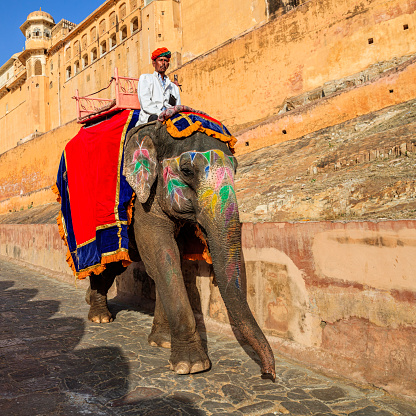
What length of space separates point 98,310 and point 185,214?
260 centimetres

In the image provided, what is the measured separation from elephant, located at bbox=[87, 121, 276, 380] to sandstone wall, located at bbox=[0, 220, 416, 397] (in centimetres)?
68

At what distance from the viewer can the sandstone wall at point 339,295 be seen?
2.99 meters

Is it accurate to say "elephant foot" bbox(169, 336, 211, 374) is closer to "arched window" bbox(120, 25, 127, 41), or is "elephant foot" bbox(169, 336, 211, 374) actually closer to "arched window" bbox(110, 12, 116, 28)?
"arched window" bbox(120, 25, 127, 41)

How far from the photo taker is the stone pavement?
288cm

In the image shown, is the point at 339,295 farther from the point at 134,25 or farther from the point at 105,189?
the point at 134,25

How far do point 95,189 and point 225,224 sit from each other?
2009 mm

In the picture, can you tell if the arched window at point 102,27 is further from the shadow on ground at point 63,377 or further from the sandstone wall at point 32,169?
the shadow on ground at point 63,377

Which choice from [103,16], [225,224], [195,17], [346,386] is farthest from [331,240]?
[103,16]

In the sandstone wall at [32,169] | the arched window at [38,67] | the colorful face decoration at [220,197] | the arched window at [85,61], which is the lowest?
the colorful face decoration at [220,197]

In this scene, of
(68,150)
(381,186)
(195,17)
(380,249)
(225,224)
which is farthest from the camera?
(195,17)

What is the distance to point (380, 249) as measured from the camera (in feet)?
10.2

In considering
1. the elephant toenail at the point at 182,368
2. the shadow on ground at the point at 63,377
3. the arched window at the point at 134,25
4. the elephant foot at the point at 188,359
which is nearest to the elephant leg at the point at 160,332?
the shadow on ground at the point at 63,377

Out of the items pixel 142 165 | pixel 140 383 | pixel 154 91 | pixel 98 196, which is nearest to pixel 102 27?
pixel 154 91

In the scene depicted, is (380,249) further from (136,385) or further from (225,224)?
(136,385)
